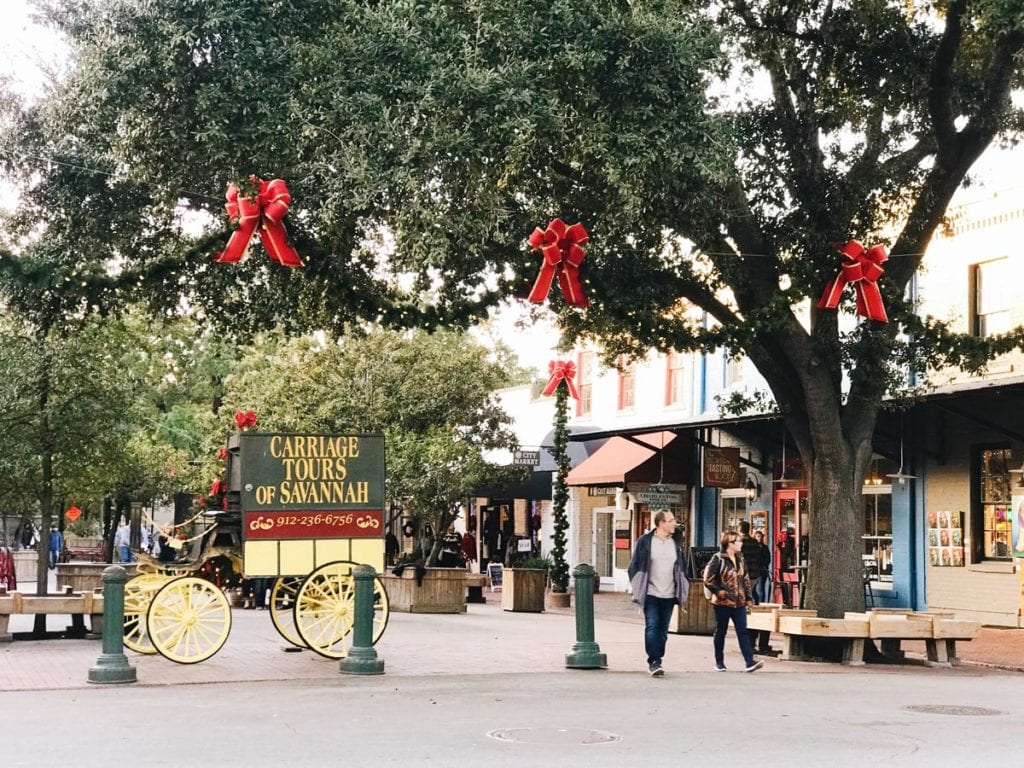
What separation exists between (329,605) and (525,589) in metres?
10.3

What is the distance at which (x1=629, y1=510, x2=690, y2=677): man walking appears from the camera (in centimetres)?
1346

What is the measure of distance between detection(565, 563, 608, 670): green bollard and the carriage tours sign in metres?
2.47

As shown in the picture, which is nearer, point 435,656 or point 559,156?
point 559,156

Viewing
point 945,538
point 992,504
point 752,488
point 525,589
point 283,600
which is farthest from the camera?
point 752,488

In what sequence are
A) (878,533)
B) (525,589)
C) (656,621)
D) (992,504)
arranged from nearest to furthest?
(656,621) → (992,504) → (525,589) → (878,533)

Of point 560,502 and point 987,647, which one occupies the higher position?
point 560,502

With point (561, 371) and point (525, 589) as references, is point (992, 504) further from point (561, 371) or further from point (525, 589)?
point (561, 371)

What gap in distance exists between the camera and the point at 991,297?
73.4ft

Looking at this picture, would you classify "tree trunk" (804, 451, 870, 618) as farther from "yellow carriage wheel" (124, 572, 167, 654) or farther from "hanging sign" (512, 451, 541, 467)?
"hanging sign" (512, 451, 541, 467)

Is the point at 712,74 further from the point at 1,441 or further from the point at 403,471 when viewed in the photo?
the point at 403,471

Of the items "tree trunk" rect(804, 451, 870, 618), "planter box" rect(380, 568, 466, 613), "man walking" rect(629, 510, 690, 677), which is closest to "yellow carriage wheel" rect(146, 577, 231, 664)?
"man walking" rect(629, 510, 690, 677)

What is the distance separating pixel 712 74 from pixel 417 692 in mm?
6759

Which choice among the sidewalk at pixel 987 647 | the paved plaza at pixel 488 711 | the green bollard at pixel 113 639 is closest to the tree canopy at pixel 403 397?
the sidewalk at pixel 987 647

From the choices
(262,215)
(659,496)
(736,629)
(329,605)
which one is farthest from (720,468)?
(262,215)
